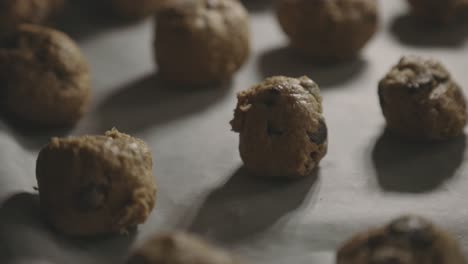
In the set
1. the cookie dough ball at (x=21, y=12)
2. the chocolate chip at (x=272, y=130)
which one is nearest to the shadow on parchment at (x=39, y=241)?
the chocolate chip at (x=272, y=130)

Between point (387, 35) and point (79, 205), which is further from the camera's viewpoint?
point (387, 35)

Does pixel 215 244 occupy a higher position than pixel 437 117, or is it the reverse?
pixel 437 117

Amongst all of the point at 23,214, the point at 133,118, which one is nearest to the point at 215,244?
the point at 23,214

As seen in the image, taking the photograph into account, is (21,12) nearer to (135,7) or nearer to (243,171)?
(135,7)

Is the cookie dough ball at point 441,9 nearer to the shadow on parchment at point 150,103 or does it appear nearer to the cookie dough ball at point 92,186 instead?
the shadow on parchment at point 150,103

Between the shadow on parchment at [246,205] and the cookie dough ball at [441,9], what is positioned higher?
the cookie dough ball at [441,9]

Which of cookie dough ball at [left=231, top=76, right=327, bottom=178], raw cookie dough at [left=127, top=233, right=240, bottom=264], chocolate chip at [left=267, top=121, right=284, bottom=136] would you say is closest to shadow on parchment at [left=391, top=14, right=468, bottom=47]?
cookie dough ball at [left=231, top=76, right=327, bottom=178]

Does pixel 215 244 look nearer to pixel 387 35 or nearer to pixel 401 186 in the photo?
pixel 401 186

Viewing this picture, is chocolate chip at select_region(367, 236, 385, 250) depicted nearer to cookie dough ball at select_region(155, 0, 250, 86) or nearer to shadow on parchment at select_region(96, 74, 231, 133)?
shadow on parchment at select_region(96, 74, 231, 133)
